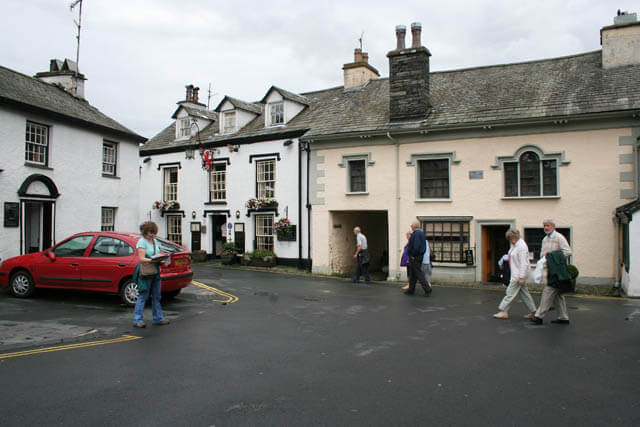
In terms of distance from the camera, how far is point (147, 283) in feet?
29.7

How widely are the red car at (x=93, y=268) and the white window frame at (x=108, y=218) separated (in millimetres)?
6355

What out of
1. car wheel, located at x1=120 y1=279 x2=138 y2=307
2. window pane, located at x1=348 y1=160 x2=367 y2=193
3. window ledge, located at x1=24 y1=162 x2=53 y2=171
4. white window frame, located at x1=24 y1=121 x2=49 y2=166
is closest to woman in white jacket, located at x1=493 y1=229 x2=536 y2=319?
car wheel, located at x1=120 y1=279 x2=138 y2=307

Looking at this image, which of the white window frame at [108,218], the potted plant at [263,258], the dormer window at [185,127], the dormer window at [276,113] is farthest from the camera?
the dormer window at [185,127]

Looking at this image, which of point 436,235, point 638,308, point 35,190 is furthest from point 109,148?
point 638,308

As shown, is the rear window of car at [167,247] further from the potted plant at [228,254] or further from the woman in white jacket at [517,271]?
the potted plant at [228,254]

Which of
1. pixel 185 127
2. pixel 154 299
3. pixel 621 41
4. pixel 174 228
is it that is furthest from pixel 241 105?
pixel 154 299

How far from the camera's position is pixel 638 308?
1145 centimetres

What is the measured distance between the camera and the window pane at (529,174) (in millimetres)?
16328

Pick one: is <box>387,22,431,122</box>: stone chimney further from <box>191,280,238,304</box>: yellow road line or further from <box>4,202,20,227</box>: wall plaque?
<box>4,202,20,227</box>: wall plaque

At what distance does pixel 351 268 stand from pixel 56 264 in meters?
12.4

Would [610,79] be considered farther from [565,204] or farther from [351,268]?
[351,268]

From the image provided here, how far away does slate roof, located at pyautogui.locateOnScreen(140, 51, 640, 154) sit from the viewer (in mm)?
15977

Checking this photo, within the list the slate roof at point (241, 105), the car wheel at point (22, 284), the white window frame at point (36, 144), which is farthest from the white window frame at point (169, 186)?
the car wheel at point (22, 284)

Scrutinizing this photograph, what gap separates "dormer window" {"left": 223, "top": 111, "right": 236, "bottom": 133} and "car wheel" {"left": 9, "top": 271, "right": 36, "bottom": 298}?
555 inches
